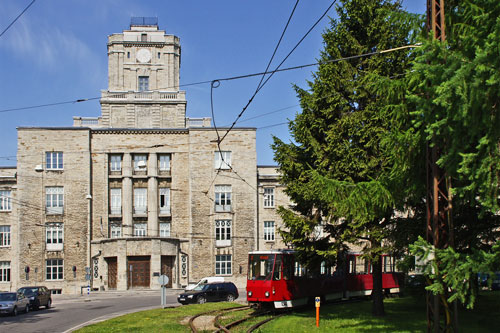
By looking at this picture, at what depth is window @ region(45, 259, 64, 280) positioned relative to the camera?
5125 cm

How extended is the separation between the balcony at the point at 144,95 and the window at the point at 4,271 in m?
18.1

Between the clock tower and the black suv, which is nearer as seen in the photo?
the black suv

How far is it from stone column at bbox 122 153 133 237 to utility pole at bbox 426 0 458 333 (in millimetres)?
41327

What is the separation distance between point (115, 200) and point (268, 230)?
1484 centimetres

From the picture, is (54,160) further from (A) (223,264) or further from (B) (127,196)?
(A) (223,264)

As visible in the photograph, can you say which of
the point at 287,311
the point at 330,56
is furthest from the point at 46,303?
the point at 330,56

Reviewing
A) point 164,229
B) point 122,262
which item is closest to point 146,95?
point 164,229

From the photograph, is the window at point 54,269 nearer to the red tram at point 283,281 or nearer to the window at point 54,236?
the window at point 54,236

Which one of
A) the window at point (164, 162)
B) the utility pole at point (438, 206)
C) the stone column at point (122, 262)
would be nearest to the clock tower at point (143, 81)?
the window at point (164, 162)

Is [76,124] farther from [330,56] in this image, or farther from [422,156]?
[422,156]

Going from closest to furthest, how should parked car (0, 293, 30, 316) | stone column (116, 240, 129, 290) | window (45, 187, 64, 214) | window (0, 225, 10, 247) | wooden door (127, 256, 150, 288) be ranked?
parked car (0, 293, 30, 316) → stone column (116, 240, 129, 290) → wooden door (127, 256, 150, 288) → window (45, 187, 64, 214) → window (0, 225, 10, 247)

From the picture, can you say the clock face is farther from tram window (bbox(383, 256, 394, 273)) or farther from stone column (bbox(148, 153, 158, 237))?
tram window (bbox(383, 256, 394, 273))

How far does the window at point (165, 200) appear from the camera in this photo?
5376 centimetres

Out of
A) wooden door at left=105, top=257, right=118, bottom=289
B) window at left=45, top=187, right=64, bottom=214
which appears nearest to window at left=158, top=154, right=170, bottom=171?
window at left=45, top=187, right=64, bottom=214
